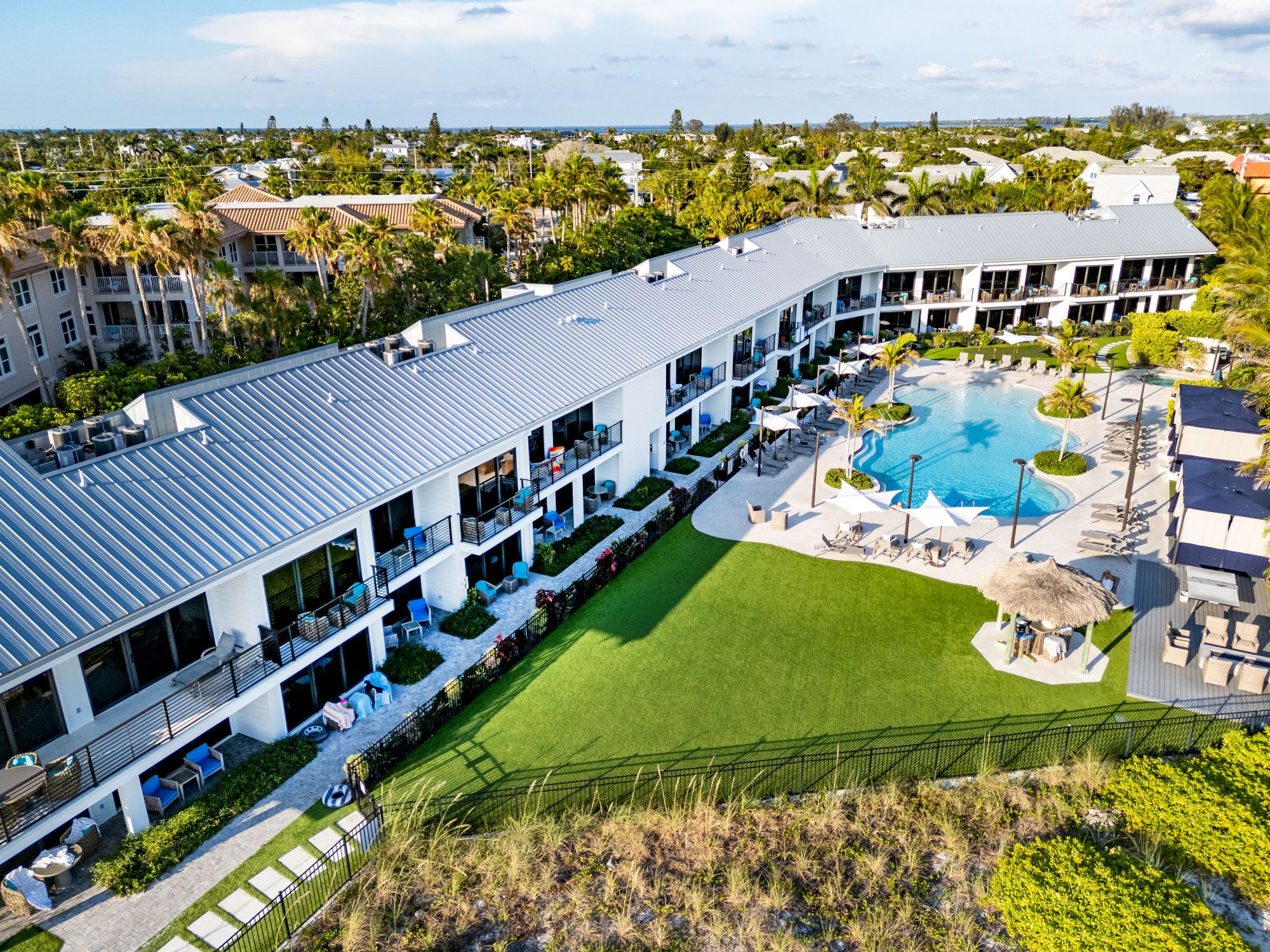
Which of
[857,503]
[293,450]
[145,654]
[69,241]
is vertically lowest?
[857,503]

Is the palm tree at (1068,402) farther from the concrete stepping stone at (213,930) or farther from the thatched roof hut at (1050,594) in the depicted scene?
the concrete stepping stone at (213,930)

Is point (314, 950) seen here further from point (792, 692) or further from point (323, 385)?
point (323, 385)

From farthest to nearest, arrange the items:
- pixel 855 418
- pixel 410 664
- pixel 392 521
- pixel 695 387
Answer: pixel 695 387
pixel 855 418
pixel 392 521
pixel 410 664

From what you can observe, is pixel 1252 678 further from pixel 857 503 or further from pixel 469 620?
pixel 469 620

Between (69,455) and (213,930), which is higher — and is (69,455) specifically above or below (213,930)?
above

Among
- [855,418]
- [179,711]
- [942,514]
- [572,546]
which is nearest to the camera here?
[179,711]

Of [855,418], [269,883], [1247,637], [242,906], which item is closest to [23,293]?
[269,883]

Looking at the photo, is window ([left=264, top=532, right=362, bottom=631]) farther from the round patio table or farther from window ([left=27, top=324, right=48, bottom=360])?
window ([left=27, top=324, right=48, bottom=360])
